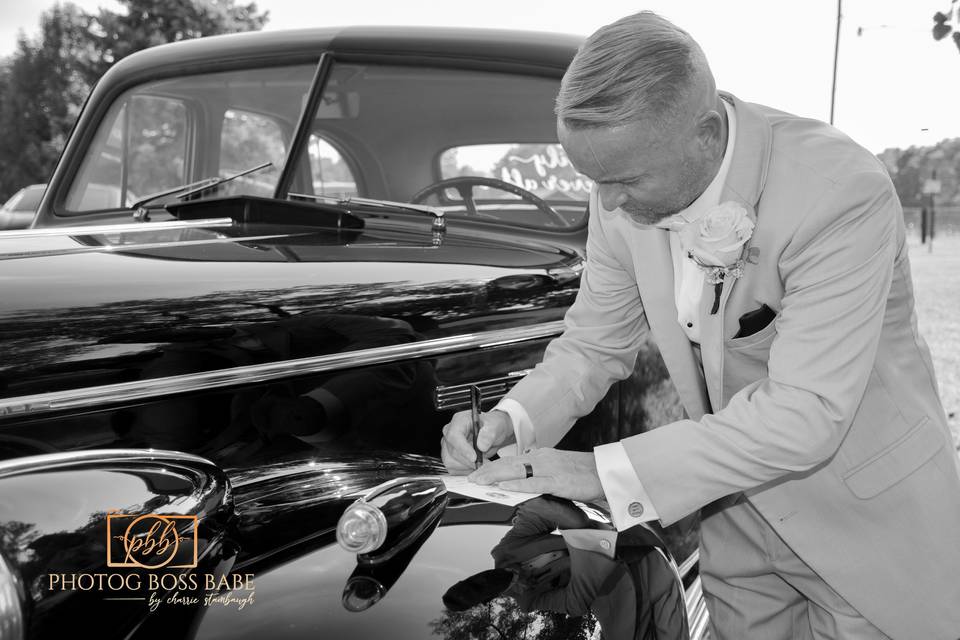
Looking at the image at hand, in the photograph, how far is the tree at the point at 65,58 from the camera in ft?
99.7

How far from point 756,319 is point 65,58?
36.7 metres

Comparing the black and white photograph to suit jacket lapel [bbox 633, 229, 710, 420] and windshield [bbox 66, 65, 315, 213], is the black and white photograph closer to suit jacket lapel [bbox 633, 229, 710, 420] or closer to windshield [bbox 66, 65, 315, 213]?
suit jacket lapel [bbox 633, 229, 710, 420]

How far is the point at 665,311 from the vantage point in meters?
1.76

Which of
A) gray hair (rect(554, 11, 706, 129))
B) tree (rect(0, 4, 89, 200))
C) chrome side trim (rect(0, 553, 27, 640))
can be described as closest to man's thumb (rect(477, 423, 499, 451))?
gray hair (rect(554, 11, 706, 129))

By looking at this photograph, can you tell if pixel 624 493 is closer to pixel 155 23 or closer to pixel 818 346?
pixel 818 346

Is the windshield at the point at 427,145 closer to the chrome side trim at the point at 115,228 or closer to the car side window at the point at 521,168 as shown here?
the car side window at the point at 521,168

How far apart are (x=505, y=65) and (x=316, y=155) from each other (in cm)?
60

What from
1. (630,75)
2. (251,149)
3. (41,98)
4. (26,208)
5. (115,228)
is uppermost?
(630,75)

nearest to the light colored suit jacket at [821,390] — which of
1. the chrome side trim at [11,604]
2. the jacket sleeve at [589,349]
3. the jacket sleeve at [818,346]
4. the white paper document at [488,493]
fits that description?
the jacket sleeve at [818,346]

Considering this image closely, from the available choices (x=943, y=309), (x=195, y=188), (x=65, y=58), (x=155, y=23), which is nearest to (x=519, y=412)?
(x=195, y=188)

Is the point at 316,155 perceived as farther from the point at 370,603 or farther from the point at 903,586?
the point at 903,586

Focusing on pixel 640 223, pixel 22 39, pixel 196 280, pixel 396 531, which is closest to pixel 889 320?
pixel 640 223

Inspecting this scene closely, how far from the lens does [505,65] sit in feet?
8.50

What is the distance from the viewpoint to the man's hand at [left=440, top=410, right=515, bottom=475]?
70.6 inches
